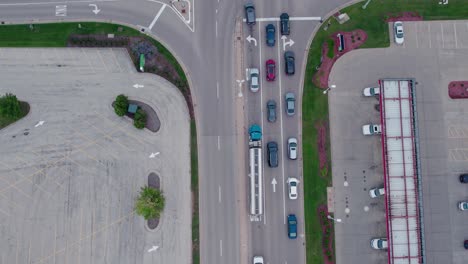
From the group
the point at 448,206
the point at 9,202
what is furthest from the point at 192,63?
the point at 448,206

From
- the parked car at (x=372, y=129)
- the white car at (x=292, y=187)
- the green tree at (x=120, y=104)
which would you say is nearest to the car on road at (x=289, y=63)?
the parked car at (x=372, y=129)

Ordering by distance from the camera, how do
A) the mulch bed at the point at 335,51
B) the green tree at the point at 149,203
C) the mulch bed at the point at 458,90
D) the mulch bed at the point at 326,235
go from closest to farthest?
the green tree at the point at 149,203 → the mulch bed at the point at 326,235 → the mulch bed at the point at 335,51 → the mulch bed at the point at 458,90

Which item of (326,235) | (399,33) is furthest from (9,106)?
(399,33)

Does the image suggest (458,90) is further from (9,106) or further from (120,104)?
(9,106)

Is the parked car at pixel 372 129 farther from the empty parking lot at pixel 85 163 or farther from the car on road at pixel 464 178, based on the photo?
the empty parking lot at pixel 85 163

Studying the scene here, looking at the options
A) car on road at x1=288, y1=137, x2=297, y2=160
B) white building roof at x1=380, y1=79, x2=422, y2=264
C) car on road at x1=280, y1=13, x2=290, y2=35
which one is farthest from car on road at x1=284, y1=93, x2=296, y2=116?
white building roof at x1=380, y1=79, x2=422, y2=264

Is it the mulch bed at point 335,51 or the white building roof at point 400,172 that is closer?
the white building roof at point 400,172

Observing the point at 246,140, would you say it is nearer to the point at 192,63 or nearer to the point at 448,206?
the point at 192,63
